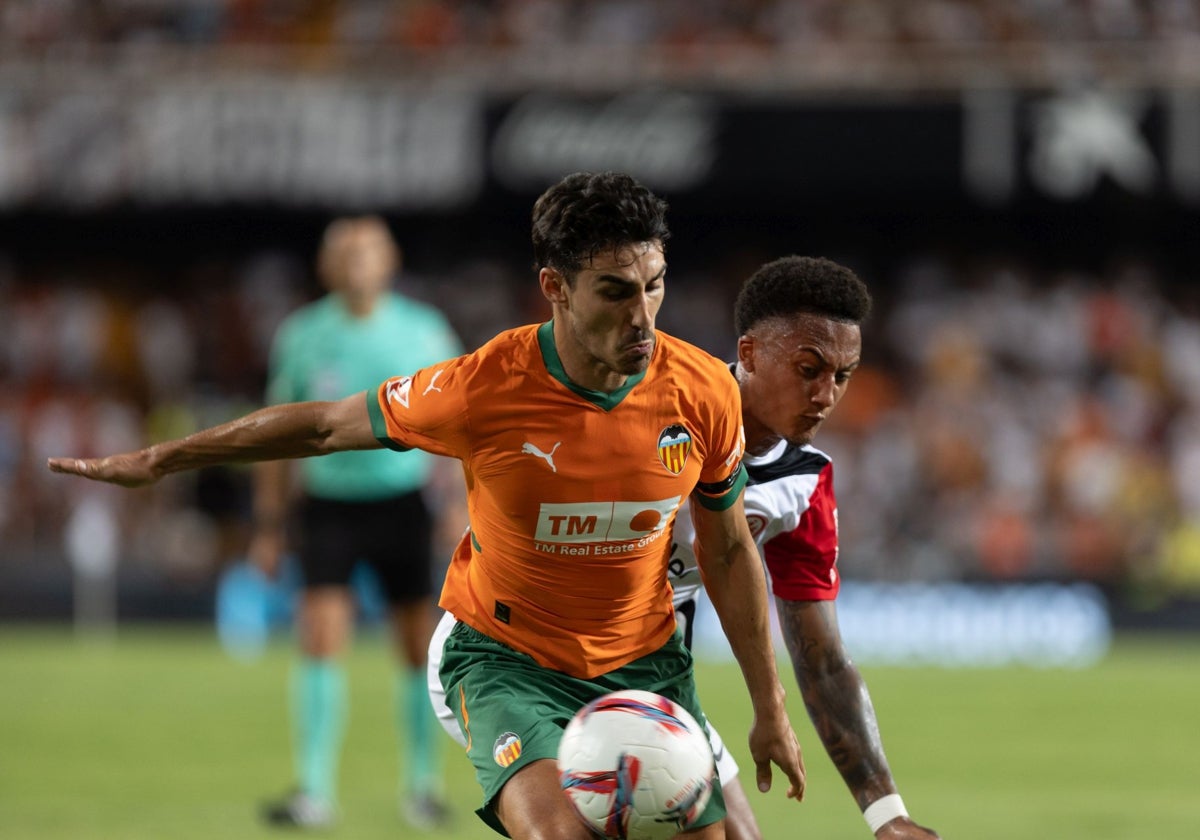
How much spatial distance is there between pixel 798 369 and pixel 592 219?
73 centimetres

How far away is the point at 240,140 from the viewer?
1981cm

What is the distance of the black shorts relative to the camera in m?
7.92

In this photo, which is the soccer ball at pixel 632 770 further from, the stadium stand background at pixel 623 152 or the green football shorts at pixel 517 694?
the stadium stand background at pixel 623 152

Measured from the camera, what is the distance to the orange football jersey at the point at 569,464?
4262 millimetres

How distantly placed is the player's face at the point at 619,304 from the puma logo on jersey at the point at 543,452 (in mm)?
227

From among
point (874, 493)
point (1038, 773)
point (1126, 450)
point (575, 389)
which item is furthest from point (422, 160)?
point (575, 389)

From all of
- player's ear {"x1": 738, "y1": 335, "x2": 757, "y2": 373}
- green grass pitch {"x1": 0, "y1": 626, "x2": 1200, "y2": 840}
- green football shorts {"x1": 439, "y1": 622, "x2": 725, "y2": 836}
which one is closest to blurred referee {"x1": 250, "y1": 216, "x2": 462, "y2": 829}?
green grass pitch {"x1": 0, "y1": 626, "x2": 1200, "y2": 840}

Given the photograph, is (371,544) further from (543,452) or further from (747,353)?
(543,452)

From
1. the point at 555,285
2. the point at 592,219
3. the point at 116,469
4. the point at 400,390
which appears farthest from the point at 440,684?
the point at 592,219

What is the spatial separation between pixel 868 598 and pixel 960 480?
78.3 inches

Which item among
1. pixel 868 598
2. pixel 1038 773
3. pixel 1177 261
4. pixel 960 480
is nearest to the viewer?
pixel 1038 773

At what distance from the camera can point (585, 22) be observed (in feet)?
65.5

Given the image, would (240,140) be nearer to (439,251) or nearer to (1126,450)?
(439,251)

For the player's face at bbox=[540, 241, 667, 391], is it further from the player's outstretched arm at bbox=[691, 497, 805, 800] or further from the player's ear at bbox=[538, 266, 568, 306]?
the player's outstretched arm at bbox=[691, 497, 805, 800]
